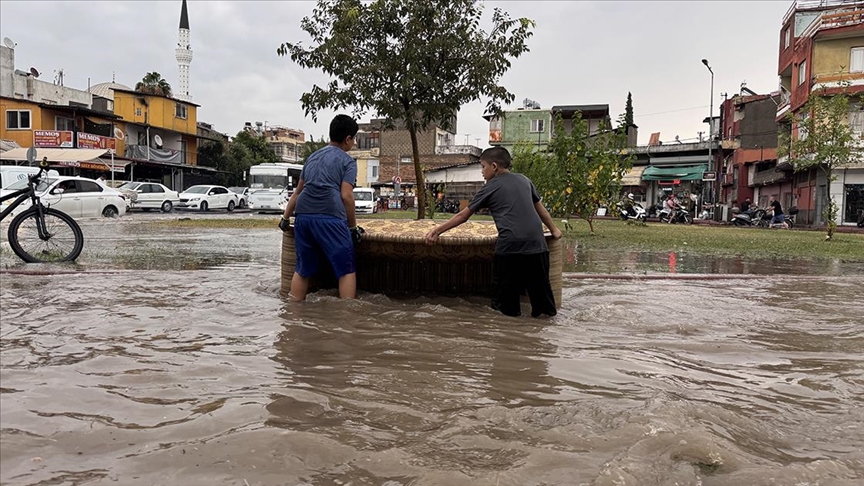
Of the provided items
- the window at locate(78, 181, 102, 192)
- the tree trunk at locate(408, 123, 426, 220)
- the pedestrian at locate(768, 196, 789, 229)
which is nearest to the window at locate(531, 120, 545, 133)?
the pedestrian at locate(768, 196, 789, 229)

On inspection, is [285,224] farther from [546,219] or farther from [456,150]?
[456,150]

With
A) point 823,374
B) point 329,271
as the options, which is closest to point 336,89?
point 329,271

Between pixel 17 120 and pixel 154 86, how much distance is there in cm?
1087

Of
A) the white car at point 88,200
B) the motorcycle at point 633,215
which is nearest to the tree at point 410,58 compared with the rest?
the white car at point 88,200

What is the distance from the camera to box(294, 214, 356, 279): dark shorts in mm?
4973

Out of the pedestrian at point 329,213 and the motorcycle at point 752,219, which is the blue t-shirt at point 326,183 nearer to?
the pedestrian at point 329,213

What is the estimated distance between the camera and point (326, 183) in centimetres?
500

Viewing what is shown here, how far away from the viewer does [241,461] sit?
212 centimetres

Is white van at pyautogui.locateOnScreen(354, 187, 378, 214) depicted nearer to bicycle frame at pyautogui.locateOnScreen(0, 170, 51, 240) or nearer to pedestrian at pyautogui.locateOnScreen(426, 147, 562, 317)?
bicycle frame at pyautogui.locateOnScreen(0, 170, 51, 240)

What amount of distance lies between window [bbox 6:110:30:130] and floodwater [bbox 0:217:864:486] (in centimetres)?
3718

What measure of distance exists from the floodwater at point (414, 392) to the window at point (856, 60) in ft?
101

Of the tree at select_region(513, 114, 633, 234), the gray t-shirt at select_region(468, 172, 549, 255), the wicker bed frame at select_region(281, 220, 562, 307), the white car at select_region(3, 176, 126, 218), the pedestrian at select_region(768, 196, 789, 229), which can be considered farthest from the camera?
the pedestrian at select_region(768, 196, 789, 229)

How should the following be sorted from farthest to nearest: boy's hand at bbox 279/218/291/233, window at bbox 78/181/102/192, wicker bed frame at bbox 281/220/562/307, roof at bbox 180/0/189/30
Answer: roof at bbox 180/0/189/30 → window at bbox 78/181/102/192 → wicker bed frame at bbox 281/220/562/307 → boy's hand at bbox 279/218/291/233

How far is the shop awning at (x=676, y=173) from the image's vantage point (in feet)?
145
